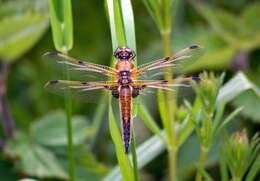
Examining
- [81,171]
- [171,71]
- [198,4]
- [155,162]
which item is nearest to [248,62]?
[198,4]

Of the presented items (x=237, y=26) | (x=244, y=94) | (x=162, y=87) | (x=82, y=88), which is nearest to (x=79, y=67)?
(x=82, y=88)

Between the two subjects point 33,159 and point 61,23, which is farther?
point 33,159

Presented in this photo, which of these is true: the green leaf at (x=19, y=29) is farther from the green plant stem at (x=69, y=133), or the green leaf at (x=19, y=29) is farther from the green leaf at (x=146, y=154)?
the green leaf at (x=146, y=154)

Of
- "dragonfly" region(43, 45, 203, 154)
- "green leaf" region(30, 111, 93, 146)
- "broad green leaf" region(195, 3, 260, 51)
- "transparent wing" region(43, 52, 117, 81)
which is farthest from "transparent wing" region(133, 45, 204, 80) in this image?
"broad green leaf" region(195, 3, 260, 51)

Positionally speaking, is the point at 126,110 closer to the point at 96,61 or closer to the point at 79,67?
the point at 79,67

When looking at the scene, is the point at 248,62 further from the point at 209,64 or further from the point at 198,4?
the point at 198,4

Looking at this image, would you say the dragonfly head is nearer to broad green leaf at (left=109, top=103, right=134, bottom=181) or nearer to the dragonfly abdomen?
the dragonfly abdomen

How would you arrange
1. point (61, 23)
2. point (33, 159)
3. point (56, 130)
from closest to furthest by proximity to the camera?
point (61, 23) < point (33, 159) < point (56, 130)
